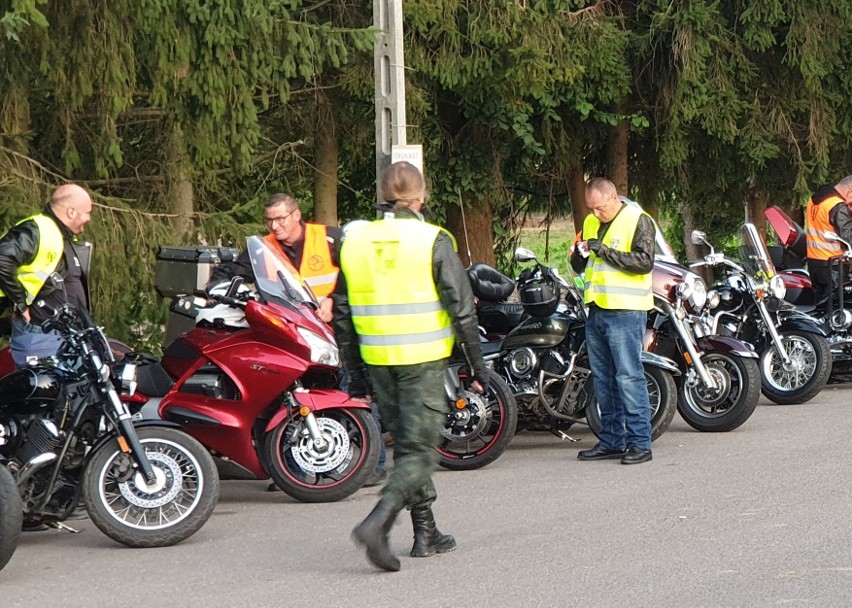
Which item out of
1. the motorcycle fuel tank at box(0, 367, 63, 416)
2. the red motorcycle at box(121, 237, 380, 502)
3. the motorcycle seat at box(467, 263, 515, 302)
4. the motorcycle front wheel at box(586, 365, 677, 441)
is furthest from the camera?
the motorcycle seat at box(467, 263, 515, 302)

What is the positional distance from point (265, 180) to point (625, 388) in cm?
844

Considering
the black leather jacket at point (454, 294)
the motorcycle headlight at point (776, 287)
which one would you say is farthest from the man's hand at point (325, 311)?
the motorcycle headlight at point (776, 287)

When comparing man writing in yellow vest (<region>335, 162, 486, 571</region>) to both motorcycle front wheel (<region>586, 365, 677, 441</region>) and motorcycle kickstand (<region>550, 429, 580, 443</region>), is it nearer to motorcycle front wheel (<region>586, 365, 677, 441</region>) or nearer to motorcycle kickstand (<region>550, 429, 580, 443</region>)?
motorcycle front wheel (<region>586, 365, 677, 441</region>)

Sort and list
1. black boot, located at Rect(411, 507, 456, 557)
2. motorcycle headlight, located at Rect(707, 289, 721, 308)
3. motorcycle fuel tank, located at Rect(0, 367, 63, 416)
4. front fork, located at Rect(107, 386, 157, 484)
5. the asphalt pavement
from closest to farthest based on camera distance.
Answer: the asphalt pavement < black boot, located at Rect(411, 507, 456, 557) < front fork, located at Rect(107, 386, 157, 484) < motorcycle fuel tank, located at Rect(0, 367, 63, 416) < motorcycle headlight, located at Rect(707, 289, 721, 308)

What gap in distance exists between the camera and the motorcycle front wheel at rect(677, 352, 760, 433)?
34.2 feet

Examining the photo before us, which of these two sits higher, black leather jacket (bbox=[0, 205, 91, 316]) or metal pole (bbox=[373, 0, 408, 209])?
metal pole (bbox=[373, 0, 408, 209])

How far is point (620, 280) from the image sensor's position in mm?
9422

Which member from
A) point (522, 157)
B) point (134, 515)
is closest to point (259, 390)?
point (134, 515)

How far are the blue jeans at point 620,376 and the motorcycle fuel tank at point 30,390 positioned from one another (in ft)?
11.9

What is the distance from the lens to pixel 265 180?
1698 centimetres

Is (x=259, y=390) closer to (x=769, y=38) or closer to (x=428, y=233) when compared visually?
(x=428, y=233)

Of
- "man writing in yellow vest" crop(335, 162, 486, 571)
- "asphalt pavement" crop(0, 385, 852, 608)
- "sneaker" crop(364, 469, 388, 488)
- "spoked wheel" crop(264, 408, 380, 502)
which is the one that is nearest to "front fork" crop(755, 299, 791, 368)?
"asphalt pavement" crop(0, 385, 852, 608)

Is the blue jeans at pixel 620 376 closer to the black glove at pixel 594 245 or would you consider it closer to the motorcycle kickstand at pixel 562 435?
the black glove at pixel 594 245

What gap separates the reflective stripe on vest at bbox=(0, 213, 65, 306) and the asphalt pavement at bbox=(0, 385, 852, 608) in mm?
1342
